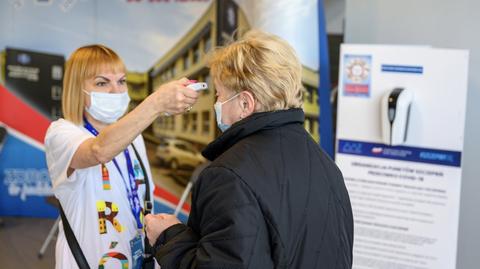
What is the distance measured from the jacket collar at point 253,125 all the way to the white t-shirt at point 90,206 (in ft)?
2.12

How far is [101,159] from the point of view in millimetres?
1547

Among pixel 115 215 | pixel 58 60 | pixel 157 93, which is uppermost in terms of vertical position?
pixel 58 60

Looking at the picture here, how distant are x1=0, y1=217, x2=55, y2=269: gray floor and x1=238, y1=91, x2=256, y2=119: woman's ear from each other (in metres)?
3.18

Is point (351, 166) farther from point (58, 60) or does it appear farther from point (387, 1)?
point (58, 60)

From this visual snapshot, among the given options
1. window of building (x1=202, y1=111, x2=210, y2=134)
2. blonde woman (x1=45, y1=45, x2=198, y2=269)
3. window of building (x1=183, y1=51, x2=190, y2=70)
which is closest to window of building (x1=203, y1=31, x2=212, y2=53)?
window of building (x1=183, y1=51, x2=190, y2=70)

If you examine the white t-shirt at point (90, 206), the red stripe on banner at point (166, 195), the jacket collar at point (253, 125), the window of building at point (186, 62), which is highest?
the window of building at point (186, 62)

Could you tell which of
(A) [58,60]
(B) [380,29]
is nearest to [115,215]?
(B) [380,29]

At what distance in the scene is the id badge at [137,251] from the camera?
5.74ft

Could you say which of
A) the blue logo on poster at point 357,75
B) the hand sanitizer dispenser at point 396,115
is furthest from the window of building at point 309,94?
the hand sanitizer dispenser at point 396,115

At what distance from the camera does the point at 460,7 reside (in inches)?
109

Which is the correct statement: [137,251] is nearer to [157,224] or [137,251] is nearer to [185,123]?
[157,224]

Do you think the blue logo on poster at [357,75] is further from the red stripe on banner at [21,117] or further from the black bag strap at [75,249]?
the red stripe on banner at [21,117]

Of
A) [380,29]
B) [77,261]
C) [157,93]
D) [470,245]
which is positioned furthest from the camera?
[380,29]

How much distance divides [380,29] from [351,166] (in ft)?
3.15
